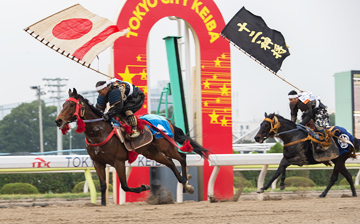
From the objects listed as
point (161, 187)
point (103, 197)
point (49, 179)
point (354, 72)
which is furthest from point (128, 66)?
point (354, 72)

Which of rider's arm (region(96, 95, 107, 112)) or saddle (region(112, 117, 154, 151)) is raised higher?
rider's arm (region(96, 95, 107, 112))

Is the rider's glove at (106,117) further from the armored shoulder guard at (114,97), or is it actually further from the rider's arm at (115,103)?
the armored shoulder guard at (114,97)

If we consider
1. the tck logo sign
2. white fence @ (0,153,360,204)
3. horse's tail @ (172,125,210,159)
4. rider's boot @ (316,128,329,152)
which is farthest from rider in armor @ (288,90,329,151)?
the tck logo sign

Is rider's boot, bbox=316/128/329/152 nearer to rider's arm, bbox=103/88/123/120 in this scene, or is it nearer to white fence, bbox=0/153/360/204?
white fence, bbox=0/153/360/204

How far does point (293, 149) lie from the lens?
8.52 meters

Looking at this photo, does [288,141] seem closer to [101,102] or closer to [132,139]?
[132,139]

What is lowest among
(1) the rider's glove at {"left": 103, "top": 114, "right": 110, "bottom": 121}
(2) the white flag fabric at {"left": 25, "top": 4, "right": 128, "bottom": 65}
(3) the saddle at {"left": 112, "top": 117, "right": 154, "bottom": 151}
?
(3) the saddle at {"left": 112, "top": 117, "right": 154, "bottom": 151}

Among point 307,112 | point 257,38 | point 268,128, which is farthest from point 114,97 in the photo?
point 257,38

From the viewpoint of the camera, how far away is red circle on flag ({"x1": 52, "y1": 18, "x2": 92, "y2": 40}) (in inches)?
327

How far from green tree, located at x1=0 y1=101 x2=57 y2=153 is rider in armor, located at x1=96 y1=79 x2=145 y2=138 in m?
46.4

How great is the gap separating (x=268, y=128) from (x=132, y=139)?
104 inches

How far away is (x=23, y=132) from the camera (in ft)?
172

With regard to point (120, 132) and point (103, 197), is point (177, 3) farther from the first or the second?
point (103, 197)

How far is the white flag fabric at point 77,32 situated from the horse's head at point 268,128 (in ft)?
9.75
